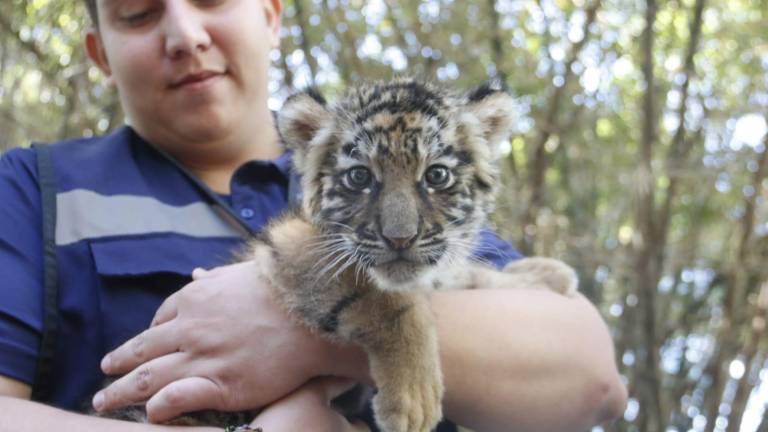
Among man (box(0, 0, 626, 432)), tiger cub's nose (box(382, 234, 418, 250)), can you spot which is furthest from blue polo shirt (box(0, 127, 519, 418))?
tiger cub's nose (box(382, 234, 418, 250))

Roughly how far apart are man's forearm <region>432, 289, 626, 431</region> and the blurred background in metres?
2.99

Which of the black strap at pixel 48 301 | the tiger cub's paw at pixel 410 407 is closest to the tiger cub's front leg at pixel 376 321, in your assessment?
the tiger cub's paw at pixel 410 407

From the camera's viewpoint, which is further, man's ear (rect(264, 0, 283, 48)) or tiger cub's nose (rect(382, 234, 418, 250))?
man's ear (rect(264, 0, 283, 48))

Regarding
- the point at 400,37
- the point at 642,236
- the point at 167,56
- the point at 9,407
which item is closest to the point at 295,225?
the point at 167,56

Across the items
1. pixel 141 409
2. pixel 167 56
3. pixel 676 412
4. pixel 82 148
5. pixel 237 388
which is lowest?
pixel 676 412

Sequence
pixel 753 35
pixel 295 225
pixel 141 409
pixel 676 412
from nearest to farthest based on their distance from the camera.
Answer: pixel 141 409 < pixel 295 225 < pixel 753 35 < pixel 676 412

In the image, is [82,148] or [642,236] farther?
[642,236]

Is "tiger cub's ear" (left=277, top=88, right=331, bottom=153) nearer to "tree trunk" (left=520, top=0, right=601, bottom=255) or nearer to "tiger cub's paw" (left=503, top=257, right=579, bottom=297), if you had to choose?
"tiger cub's paw" (left=503, top=257, right=579, bottom=297)

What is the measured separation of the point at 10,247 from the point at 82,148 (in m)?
0.60

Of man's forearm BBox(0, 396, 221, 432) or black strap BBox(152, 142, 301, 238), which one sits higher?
black strap BBox(152, 142, 301, 238)

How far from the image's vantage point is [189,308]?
225cm

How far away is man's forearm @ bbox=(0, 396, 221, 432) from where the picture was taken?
1953mm

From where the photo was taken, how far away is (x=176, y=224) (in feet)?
8.41

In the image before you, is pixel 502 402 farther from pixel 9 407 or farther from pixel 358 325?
pixel 9 407
